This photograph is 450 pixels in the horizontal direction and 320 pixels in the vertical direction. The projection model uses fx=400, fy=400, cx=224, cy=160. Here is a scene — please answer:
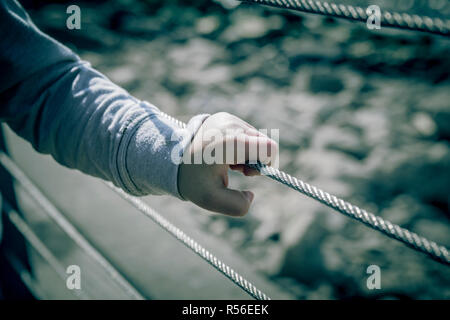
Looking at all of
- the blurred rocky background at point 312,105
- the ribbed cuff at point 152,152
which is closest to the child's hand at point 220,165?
the ribbed cuff at point 152,152

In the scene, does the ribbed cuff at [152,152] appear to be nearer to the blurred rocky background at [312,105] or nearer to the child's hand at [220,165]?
the child's hand at [220,165]

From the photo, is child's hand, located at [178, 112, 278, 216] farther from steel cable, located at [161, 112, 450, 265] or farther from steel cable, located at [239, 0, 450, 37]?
steel cable, located at [239, 0, 450, 37]

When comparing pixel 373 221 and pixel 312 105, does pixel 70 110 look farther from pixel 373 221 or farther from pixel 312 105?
pixel 312 105

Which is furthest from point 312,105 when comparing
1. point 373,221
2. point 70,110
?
point 373,221

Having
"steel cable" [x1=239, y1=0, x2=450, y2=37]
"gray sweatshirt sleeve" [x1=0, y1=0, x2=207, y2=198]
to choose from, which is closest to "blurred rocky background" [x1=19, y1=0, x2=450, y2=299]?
"gray sweatshirt sleeve" [x1=0, y1=0, x2=207, y2=198]

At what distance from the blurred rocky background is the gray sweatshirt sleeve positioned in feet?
4.31

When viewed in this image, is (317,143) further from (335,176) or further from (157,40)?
(157,40)

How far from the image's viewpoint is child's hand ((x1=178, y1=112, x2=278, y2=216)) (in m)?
0.48

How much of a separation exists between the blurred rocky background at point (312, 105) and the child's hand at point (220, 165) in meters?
1.33

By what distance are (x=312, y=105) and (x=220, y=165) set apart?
2.31m

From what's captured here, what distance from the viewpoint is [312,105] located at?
106 inches

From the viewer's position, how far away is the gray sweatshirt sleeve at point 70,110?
0.56 meters
